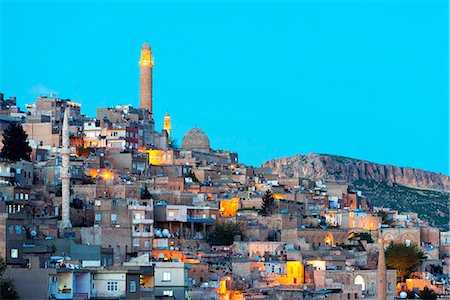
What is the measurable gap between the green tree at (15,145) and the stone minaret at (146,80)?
17.0m

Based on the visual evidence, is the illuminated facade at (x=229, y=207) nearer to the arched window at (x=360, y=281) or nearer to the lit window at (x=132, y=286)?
the arched window at (x=360, y=281)

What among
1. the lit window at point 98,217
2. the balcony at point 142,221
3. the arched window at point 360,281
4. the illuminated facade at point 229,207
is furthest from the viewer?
the illuminated facade at point 229,207

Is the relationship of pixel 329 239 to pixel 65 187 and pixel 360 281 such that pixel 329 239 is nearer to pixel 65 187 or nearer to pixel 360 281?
pixel 360 281

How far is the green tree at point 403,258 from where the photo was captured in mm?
57000

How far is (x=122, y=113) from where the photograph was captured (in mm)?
72625

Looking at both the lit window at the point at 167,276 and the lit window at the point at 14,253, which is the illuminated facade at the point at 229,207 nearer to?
the lit window at the point at 167,276

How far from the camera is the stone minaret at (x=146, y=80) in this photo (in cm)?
7900

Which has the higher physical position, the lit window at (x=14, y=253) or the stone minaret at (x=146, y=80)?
the stone minaret at (x=146, y=80)

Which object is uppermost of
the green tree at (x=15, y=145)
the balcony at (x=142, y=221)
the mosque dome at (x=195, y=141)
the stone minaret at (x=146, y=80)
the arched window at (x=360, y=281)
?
the stone minaret at (x=146, y=80)

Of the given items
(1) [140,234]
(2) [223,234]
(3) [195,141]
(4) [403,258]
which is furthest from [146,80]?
(1) [140,234]

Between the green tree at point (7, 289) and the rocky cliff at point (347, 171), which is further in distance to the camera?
the rocky cliff at point (347, 171)

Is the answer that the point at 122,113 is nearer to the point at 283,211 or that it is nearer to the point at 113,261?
the point at 283,211

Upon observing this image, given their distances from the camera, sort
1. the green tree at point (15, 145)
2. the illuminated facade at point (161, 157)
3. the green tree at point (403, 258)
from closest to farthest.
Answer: the green tree at point (403, 258)
the green tree at point (15, 145)
the illuminated facade at point (161, 157)

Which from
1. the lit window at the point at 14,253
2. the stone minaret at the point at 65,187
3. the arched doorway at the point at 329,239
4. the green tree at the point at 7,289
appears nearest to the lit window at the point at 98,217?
the stone minaret at the point at 65,187
